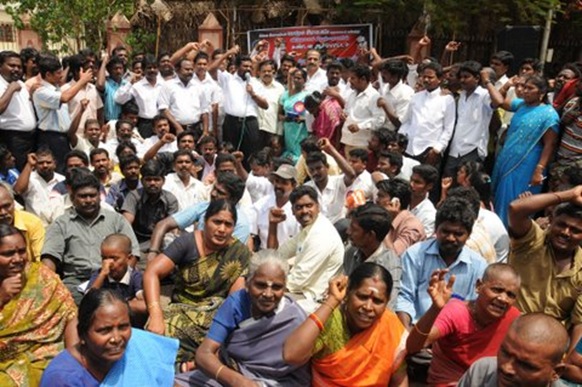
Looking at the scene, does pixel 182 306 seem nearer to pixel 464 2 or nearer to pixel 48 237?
pixel 48 237

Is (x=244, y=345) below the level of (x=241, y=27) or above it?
below

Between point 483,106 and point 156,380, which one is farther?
point 483,106

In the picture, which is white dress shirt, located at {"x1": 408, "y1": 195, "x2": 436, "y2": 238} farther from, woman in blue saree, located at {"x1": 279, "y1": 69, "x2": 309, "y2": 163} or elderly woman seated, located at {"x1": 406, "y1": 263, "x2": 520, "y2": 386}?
woman in blue saree, located at {"x1": 279, "y1": 69, "x2": 309, "y2": 163}

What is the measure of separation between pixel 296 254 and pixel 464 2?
11.2 metres

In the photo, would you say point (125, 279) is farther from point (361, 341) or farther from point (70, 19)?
point (70, 19)

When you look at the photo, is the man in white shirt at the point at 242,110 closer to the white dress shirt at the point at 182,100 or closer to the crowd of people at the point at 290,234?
the crowd of people at the point at 290,234

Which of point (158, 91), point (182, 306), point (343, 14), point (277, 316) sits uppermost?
point (343, 14)

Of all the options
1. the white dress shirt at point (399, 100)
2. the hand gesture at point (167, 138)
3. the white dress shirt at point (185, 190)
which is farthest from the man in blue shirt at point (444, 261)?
the hand gesture at point (167, 138)

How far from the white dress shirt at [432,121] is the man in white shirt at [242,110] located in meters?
2.23

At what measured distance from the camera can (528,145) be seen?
598 cm

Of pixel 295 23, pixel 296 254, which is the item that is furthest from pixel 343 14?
pixel 296 254

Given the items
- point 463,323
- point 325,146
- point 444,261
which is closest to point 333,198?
point 325,146

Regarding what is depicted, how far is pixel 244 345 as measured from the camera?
331cm

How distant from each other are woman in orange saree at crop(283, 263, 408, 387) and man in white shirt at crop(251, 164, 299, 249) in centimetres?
210
